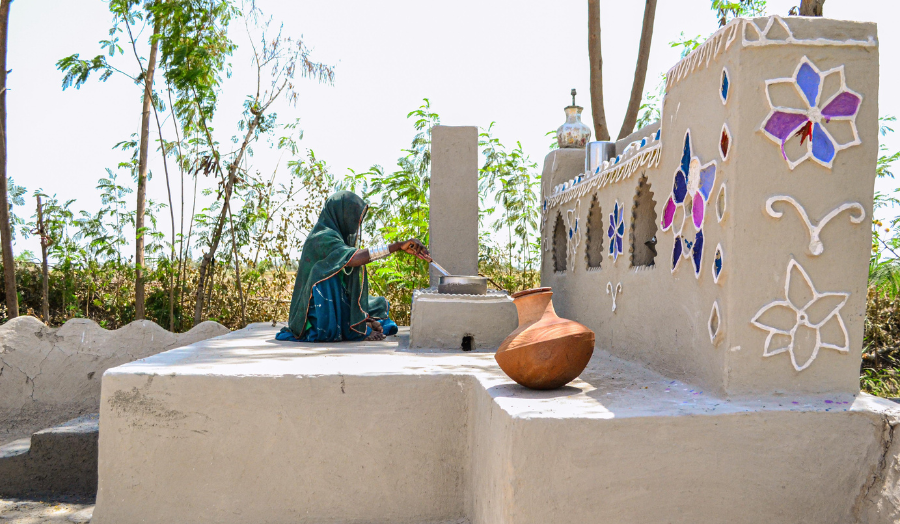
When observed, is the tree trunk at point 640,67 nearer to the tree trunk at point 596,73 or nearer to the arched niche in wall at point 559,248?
the tree trunk at point 596,73

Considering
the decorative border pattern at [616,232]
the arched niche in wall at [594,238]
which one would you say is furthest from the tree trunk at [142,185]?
the decorative border pattern at [616,232]

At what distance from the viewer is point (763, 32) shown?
258 centimetres

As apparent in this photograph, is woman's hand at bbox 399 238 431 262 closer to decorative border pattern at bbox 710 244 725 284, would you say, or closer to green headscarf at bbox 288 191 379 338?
green headscarf at bbox 288 191 379 338

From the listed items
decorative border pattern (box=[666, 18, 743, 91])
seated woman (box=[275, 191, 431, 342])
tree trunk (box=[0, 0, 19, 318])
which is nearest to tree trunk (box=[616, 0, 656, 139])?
seated woman (box=[275, 191, 431, 342])

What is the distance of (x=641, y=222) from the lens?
12.8ft

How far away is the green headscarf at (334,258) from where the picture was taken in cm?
503

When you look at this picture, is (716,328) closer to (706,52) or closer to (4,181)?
(706,52)

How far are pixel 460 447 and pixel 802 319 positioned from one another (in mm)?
1692

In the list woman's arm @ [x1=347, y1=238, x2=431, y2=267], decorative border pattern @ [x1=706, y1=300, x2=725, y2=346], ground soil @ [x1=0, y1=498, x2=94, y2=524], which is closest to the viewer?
decorative border pattern @ [x1=706, y1=300, x2=725, y2=346]

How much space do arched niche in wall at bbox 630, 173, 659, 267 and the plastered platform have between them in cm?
66

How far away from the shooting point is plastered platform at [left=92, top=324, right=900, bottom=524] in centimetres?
243

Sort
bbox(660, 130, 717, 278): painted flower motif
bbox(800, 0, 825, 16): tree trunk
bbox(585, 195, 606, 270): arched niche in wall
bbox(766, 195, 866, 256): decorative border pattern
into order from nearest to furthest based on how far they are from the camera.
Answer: bbox(766, 195, 866, 256): decorative border pattern
bbox(660, 130, 717, 278): painted flower motif
bbox(585, 195, 606, 270): arched niche in wall
bbox(800, 0, 825, 16): tree trunk

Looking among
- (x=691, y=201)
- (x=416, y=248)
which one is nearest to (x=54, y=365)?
(x=416, y=248)

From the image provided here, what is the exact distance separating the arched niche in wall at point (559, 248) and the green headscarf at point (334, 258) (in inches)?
67.2
